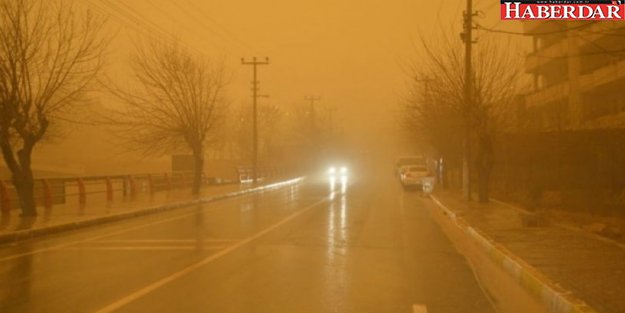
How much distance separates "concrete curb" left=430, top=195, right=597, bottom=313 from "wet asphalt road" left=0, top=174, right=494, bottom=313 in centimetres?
66

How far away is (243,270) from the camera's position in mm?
11141

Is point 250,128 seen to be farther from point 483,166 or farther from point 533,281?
point 533,281

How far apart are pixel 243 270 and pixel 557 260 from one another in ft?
16.5

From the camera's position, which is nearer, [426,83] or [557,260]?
[557,260]

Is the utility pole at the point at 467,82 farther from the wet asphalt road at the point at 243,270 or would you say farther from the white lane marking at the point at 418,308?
the white lane marking at the point at 418,308

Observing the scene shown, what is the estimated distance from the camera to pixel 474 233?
15.9 metres

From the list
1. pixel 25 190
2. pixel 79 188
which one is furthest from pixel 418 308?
pixel 79 188

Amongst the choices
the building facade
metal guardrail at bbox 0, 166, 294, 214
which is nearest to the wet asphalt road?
metal guardrail at bbox 0, 166, 294, 214

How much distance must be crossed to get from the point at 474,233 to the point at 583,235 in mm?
2478

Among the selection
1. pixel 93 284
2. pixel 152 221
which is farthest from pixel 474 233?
pixel 152 221

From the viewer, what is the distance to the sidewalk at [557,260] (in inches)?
320

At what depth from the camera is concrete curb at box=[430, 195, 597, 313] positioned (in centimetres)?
779

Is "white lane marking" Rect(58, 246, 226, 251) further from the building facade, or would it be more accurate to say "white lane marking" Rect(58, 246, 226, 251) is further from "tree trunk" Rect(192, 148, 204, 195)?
the building facade

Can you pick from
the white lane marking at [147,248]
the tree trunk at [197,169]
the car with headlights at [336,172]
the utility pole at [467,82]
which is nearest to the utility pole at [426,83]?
the utility pole at [467,82]
